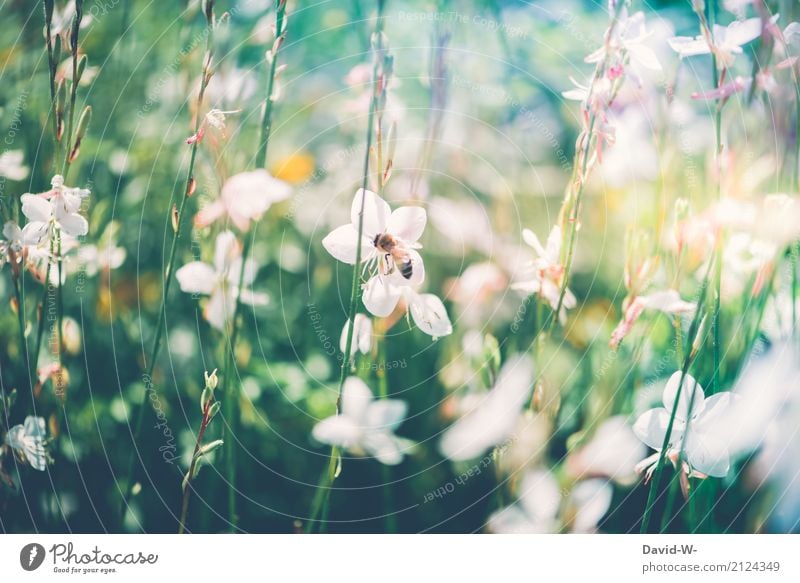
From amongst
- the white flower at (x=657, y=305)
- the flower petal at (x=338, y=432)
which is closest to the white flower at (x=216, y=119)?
the flower petal at (x=338, y=432)

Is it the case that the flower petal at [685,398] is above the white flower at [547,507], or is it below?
above

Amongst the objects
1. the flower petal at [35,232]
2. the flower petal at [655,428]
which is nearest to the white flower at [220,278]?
the flower petal at [35,232]

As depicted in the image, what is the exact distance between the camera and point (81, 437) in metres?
0.46

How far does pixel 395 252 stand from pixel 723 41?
11.6 inches

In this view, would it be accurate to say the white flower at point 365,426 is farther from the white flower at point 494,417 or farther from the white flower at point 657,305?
the white flower at point 657,305

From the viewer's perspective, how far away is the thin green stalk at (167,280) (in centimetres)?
45

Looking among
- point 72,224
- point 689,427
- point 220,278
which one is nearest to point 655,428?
point 689,427

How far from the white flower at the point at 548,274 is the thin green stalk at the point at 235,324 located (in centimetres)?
20

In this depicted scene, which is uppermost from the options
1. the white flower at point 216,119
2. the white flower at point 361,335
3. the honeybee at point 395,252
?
the white flower at point 216,119

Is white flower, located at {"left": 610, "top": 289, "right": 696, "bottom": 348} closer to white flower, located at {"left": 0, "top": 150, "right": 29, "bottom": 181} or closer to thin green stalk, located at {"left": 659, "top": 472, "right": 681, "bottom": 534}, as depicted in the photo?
thin green stalk, located at {"left": 659, "top": 472, "right": 681, "bottom": 534}

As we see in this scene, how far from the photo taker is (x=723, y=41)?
0.46 m

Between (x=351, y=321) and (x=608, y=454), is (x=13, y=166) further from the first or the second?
(x=608, y=454)

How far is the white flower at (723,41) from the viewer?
1.51ft
